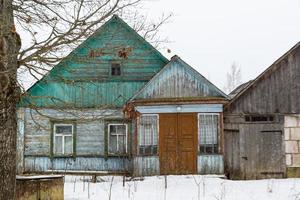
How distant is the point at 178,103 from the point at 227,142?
238 centimetres

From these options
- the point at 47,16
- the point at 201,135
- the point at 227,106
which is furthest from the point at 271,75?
the point at 47,16

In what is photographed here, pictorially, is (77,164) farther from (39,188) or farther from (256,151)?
(39,188)

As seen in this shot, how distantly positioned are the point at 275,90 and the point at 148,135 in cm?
486

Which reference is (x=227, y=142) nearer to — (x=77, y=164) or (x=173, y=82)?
(x=173, y=82)

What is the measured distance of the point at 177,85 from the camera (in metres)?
16.5

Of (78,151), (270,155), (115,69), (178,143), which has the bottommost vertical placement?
(270,155)

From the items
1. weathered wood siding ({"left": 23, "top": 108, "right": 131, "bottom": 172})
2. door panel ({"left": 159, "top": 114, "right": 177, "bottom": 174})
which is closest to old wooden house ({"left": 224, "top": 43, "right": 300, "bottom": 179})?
door panel ({"left": 159, "top": 114, "right": 177, "bottom": 174})

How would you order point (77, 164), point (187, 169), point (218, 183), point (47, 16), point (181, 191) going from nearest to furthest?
1. point (47, 16)
2. point (181, 191)
3. point (218, 183)
4. point (187, 169)
5. point (77, 164)

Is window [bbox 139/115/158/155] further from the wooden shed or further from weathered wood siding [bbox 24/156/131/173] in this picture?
weathered wood siding [bbox 24/156/131/173]

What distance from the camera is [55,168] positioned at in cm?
1841

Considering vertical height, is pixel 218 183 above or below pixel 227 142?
below

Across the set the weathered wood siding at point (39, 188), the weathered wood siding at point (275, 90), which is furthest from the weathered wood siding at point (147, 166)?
the weathered wood siding at point (39, 188)

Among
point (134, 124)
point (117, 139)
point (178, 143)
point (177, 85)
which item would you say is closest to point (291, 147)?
point (178, 143)

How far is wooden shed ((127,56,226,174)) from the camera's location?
16250 millimetres
